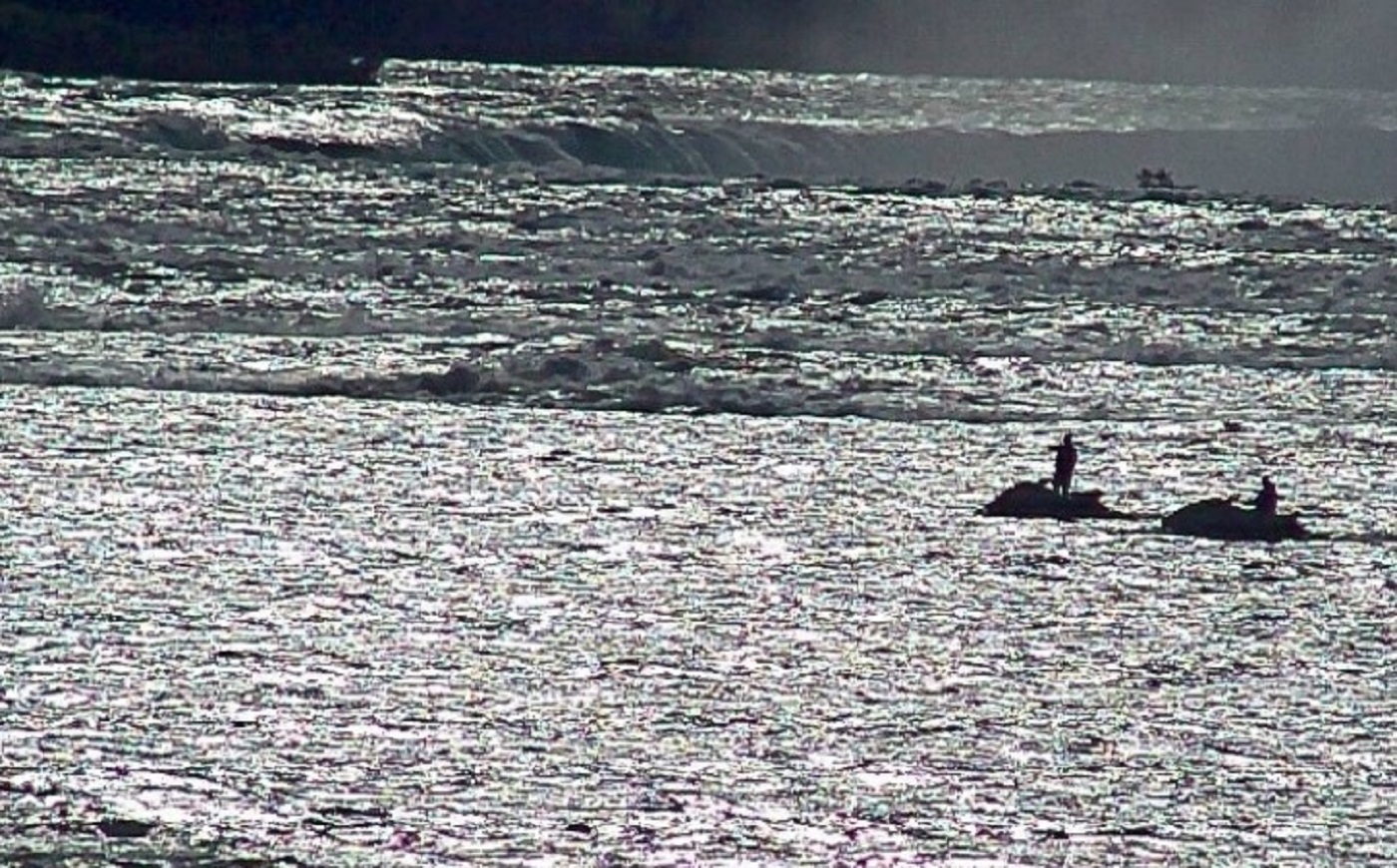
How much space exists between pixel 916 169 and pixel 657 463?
3300 centimetres

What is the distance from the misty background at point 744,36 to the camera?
5491cm

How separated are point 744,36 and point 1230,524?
79.0 m

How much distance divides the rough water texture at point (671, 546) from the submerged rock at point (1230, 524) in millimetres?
126

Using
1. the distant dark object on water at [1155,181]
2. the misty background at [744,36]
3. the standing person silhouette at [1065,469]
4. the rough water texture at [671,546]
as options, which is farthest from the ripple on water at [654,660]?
the misty background at [744,36]

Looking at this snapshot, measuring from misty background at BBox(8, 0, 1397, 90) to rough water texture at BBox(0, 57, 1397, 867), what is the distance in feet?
92.9

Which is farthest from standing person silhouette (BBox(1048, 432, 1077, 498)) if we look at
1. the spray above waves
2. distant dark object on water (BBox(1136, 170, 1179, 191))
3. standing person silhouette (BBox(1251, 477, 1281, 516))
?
distant dark object on water (BBox(1136, 170, 1179, 191))

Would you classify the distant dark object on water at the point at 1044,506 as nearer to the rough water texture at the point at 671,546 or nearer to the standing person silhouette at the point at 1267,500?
the rough water texture at the point at 671,546

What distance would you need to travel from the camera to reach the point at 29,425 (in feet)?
43.9

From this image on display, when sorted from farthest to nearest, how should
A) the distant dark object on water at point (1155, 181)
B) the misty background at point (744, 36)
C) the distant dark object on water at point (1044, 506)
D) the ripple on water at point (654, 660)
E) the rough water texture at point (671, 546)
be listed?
the misty background at point (744, 36), the distant dark object on water at point (1155, 181), the distant dark object on water at point (1044, 506), the rough water texture at point (671, 546), the ripple on water at point (654, 660)

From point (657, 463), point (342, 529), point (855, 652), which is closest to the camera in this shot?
point (855, 652)

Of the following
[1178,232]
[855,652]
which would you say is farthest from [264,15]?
[855,652]

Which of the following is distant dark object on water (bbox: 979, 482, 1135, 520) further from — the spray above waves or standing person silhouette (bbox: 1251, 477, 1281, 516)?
the spray above waves

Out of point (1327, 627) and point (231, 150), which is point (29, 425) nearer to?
point (1327, 627)

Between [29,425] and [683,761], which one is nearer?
[683,761]
